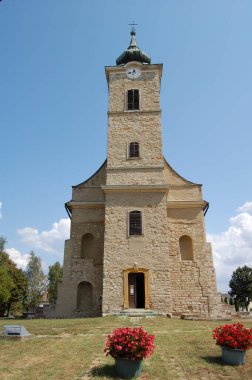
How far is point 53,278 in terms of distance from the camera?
54844mm

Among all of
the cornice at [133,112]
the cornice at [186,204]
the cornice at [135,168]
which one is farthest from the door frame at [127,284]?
the cornice at [133,112]

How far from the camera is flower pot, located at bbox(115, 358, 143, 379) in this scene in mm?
6660

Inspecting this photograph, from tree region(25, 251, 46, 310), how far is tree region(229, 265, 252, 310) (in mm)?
31964

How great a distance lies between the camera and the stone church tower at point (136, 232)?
1934 centimetres

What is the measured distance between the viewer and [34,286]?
47906 millimetres

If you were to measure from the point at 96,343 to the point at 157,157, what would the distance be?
14569 mm

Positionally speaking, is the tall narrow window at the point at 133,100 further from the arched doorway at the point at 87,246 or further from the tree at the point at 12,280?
the tree at the point at 12,280

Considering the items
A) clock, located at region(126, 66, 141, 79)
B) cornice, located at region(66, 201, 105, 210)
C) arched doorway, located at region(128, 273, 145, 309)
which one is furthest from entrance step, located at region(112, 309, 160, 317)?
clock, located at region(126, 66, 141, 79)

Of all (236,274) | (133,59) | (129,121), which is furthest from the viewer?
(236,274)

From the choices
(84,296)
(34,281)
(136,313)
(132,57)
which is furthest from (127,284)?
(34,281)

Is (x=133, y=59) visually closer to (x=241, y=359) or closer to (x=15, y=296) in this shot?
(x=241, y=359)

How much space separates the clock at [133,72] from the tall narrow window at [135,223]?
37.0ft

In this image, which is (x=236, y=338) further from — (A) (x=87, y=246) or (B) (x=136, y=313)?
(A) (x=87, y=246)

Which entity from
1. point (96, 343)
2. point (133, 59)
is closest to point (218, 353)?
point (96, 343)
